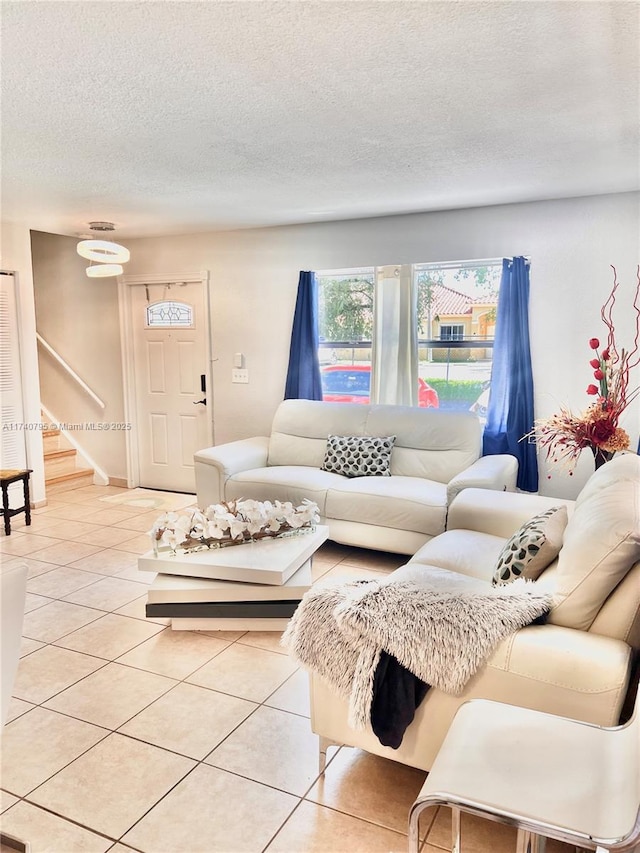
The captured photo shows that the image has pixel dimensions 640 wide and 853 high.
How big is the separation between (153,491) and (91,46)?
14.8 feet

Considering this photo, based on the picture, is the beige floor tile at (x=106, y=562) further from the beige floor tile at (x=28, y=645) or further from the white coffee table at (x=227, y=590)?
the white coffee table at (x=227, y=590)

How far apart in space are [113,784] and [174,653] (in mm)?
859

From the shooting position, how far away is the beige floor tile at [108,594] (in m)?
3.34

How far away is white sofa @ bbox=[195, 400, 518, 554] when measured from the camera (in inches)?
146

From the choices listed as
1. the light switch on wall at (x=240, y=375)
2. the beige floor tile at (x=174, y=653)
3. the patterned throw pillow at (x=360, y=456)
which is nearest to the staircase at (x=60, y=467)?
the light switch on wall at (x=240, y=375)

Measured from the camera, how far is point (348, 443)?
14.5 ft

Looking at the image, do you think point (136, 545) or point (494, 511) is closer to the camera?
point (494, 511)

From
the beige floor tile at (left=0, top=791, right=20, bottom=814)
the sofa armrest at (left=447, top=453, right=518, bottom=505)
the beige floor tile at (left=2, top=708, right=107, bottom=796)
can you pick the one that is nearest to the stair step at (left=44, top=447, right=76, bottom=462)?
the beige floor tile at (left=2, top=708, right=107, bottom=796)

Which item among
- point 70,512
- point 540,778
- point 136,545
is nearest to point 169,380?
point 70,512

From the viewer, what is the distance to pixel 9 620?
1.29 meters

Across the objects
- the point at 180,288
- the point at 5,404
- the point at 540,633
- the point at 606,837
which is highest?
the point at 180,288

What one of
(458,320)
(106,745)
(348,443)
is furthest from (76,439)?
(106,745)

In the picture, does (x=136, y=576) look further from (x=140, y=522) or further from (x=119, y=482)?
(x=119, y=482)

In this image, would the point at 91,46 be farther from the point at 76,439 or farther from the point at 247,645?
the point at 76,439
